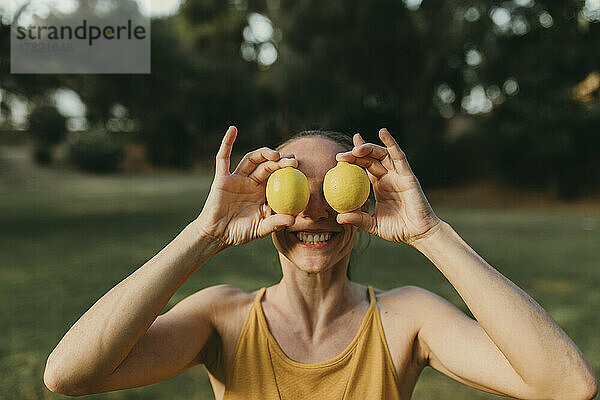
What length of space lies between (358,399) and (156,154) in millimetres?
26566

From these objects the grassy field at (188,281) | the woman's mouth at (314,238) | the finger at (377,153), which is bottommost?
the grassy field at (188,281)

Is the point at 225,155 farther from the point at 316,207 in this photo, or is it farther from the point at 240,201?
the point at 316,207

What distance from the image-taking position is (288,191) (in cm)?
188

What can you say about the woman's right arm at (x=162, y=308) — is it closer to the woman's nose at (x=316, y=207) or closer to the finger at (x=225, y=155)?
the finger at (x=225, y=155)

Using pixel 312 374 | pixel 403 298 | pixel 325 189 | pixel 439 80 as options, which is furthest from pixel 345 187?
pixel 439 80

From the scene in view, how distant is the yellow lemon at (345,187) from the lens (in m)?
1.94

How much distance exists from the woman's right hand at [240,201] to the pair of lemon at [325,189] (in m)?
0.05

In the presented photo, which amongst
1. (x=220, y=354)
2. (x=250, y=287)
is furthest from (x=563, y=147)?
(x=220, y=354)

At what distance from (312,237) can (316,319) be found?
0.36 meters

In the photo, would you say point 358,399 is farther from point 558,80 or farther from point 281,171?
point 558,80
